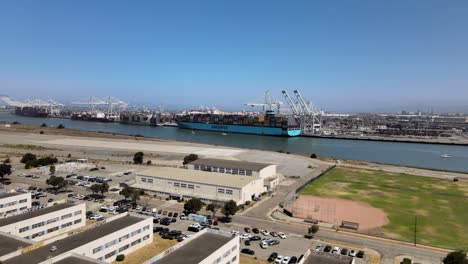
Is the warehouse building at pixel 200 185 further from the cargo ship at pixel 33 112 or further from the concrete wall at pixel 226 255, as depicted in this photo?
the cargo ship at pixel 33 112

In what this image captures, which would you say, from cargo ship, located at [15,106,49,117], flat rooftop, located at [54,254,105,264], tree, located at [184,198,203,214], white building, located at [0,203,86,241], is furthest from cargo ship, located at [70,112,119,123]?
flat rooftop, located at [54,254,105,264]

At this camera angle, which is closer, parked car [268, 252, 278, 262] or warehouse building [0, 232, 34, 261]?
warehouse building [0, 232, 34, 261]

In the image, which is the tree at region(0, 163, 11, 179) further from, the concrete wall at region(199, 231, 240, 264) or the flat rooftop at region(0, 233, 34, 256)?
the concrete wall at region(199, 231, 240, 264)

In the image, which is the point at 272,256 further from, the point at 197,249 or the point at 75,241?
the point at 75,241

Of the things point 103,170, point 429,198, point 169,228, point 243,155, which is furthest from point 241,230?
point 243,155

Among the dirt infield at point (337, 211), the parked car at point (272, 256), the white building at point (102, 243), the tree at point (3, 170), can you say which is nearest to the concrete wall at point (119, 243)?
the white building at point (102, 243)

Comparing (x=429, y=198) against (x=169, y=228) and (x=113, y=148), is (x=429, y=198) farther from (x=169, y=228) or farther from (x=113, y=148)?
(x=113, y=148)
